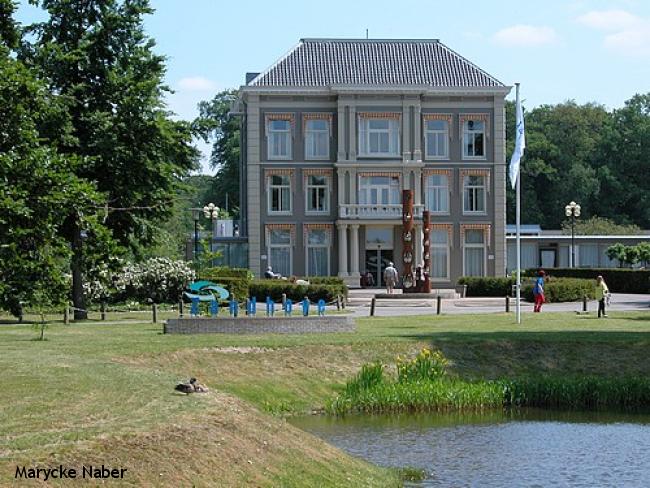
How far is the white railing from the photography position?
213 ft

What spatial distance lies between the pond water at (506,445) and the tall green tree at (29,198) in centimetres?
539

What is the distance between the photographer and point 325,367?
82.6ft

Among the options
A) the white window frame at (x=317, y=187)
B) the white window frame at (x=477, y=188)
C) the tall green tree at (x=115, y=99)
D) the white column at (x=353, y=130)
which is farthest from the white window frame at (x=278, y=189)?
the tall green tree at (x=115, y=99)

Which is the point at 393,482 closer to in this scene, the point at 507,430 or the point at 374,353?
the point at 507,430

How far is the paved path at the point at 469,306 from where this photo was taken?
4350 centimetres

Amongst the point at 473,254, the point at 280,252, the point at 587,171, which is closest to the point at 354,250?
the point at 280,252

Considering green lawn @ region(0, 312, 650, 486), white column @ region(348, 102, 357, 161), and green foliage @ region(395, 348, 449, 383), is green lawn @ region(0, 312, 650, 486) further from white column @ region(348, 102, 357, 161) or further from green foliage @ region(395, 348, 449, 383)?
white column @ region(348, 102, 357, 161)

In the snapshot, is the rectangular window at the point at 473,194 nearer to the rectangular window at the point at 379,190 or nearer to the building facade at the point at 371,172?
the building facade at the point at 371,172

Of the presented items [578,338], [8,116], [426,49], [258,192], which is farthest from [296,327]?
[426,49]

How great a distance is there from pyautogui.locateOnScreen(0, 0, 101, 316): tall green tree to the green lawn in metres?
1.41

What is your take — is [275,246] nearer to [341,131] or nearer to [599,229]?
[341,131]

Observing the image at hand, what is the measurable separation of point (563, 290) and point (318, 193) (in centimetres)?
2032

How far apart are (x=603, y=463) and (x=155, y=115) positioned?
2387cm

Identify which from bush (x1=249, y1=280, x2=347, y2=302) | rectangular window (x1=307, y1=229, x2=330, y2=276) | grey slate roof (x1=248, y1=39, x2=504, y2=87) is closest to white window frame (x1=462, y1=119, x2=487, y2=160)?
grey slate roof (x1=248, y1=39, x2=504, y2=87)
